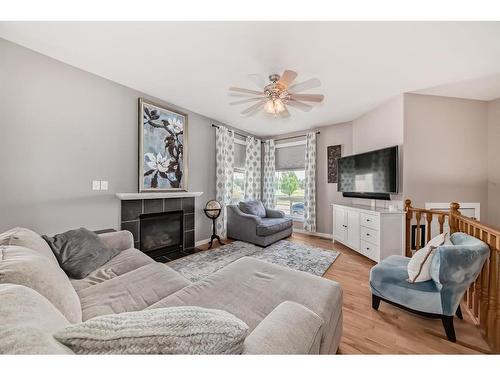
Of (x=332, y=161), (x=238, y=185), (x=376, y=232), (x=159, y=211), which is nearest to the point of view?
(x=376, y=232)

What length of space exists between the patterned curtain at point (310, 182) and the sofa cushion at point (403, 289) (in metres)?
2.54

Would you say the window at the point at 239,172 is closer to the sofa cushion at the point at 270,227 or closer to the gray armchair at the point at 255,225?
the gray armchair at the point at 255,225

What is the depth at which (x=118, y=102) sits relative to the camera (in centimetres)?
256

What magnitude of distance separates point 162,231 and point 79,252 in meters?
1.56

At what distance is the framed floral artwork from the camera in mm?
2834

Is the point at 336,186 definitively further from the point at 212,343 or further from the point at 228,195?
the point at 212,343

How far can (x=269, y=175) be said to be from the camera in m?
5.14

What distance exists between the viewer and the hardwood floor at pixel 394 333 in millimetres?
1372

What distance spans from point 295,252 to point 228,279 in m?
2.18

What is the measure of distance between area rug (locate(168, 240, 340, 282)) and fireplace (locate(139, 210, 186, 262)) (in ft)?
1.10

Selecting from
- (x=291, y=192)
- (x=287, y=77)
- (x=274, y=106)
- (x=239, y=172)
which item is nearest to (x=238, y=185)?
(x=239, y=172)

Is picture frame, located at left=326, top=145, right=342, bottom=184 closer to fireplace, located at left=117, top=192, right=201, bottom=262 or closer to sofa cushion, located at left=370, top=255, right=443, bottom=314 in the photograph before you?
sofa cushion, located at left=370, top=255, right=443, bottom=314

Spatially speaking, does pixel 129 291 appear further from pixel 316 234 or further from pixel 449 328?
pixel 316 234

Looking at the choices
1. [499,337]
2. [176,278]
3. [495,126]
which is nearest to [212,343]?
[176,278]
